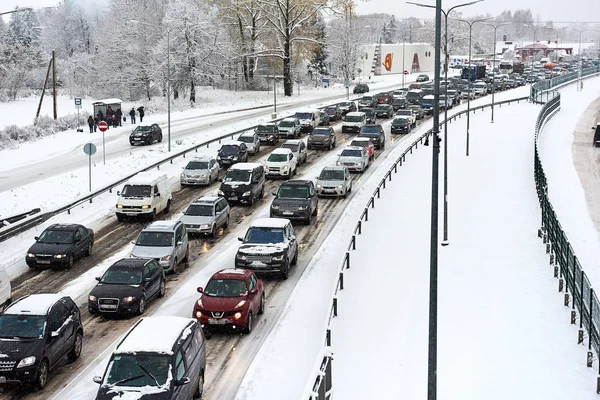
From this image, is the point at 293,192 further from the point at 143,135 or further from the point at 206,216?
the point at 143,135

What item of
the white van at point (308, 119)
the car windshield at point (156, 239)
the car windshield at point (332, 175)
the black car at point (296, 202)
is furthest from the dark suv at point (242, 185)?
the white van at point (308, 119)

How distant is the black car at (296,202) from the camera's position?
102ft

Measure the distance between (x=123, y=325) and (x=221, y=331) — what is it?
2814mm

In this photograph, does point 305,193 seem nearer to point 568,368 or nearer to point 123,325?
point 123,325

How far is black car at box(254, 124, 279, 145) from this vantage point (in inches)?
2068

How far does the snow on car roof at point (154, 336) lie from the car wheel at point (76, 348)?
10.8 feet

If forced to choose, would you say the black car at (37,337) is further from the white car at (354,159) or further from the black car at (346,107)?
the black car at (346,107)

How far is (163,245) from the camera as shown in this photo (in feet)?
82.0

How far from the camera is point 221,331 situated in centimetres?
1942

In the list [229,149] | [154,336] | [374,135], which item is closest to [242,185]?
[229,149]

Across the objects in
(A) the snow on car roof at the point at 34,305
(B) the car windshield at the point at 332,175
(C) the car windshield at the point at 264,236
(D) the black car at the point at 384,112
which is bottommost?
(A) the snow on car roof at the point at 34,305

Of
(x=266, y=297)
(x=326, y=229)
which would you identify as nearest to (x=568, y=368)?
(x=266, y=297)

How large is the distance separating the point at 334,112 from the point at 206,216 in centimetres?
3801

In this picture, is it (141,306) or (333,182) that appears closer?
(141,306)
